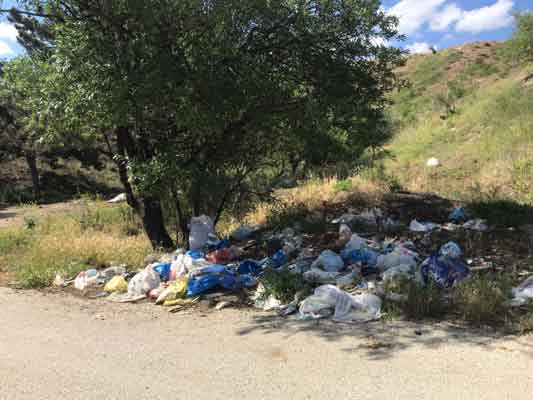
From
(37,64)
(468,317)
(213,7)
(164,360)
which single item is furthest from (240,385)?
(37,64)

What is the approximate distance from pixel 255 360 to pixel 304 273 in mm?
2008

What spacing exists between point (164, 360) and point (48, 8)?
5.62m

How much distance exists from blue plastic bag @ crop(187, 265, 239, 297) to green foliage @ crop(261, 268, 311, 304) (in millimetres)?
511

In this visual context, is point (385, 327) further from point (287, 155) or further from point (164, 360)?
point (287, 155)

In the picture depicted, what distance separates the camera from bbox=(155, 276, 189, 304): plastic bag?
5477mm

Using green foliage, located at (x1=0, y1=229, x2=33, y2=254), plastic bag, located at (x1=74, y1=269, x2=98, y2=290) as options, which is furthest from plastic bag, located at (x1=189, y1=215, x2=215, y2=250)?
green foliage, located at (x1=0, y1=229, x2=33, y2=254)

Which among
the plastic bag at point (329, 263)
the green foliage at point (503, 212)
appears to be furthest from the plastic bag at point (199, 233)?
the green foliage at point (503, 212)

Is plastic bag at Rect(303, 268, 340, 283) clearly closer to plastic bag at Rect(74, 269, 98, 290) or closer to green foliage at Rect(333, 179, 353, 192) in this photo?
plastic bag at Rect(74, 269, 98, 290)

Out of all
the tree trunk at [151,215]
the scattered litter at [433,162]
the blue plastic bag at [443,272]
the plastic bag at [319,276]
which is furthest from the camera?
the scattered litter at [433,162]

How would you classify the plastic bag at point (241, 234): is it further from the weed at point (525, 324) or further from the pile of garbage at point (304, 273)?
the weed at point (525, 324)

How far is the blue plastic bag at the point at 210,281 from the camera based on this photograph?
5495 mm

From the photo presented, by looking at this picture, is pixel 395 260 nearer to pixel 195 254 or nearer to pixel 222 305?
pixel 222 305

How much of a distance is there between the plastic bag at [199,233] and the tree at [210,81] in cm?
53

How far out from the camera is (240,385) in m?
3.33
